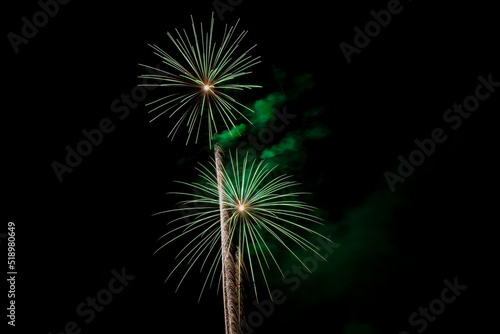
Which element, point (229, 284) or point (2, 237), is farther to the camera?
point (2, 237)

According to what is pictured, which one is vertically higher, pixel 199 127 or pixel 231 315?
pixel 199 127

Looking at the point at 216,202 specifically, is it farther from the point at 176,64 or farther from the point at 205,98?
the point at 176,64

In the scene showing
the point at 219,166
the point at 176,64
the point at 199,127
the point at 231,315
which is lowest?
the point at 231,315

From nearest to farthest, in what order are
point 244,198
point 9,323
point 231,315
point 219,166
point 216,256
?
point 231,315 → point 219,166 → point 244,198 → point 216,256 → point 9,323

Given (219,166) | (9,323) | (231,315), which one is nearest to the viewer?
(231,315)

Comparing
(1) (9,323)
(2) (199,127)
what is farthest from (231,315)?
(1) (9,323)

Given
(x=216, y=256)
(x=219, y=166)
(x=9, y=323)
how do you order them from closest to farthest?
(x=219, y=166) < (x=216, y=256) < (x=9, y=323)

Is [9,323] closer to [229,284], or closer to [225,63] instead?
[229,284]

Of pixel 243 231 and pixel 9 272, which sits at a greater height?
pixel 9 272

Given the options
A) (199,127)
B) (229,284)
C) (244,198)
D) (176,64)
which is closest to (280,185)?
(244,198)
